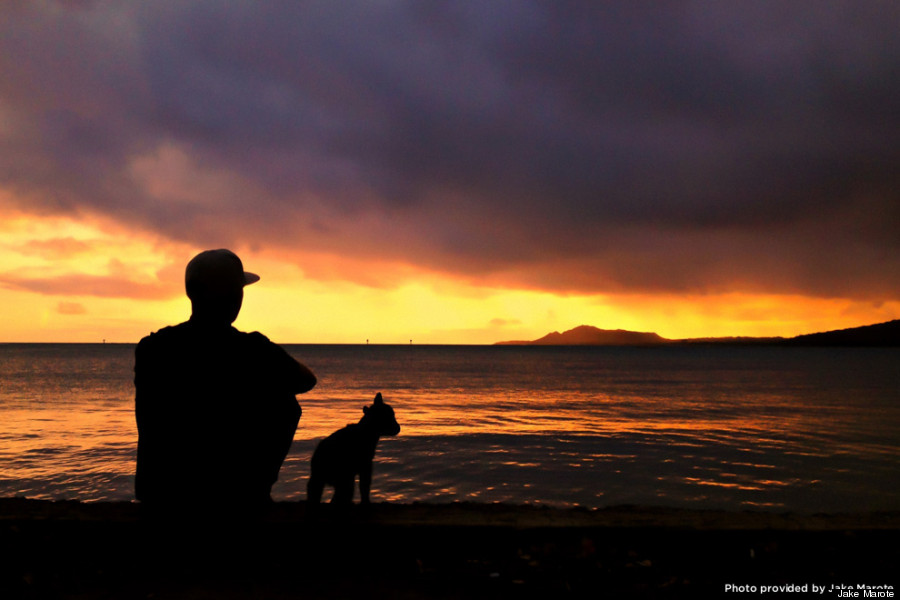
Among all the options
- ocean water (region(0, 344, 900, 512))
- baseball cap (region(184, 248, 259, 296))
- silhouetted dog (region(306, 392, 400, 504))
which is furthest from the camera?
ocean water (region(0, 344, 900, 512))

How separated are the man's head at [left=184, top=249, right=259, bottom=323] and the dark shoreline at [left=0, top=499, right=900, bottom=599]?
58.2 inches

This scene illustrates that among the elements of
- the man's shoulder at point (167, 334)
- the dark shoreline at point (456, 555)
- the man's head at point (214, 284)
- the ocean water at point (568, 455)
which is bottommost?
the ocean water at point (568, 455)

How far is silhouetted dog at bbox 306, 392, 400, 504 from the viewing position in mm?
4539

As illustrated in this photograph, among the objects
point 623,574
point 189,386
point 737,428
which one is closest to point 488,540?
point 623,574

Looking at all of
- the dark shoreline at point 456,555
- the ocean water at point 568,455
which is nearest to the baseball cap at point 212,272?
the ocean water at point 568,455

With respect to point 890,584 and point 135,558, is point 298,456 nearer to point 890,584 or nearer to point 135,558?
point 135,558

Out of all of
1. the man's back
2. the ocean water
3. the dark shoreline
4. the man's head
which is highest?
the man's head

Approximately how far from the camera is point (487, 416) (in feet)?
82.5

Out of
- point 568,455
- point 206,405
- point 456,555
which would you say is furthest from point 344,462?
point 568,455

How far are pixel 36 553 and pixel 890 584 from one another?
609 centimetres

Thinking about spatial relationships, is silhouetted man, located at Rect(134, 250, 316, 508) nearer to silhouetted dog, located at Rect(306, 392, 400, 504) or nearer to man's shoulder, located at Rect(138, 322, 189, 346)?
man's shoulder, located at Rect(138, 322, 189, 346)

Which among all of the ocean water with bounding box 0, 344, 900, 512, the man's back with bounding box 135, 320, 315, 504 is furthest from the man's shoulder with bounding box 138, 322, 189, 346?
the ocean water with bounding box 0, 344, 900, 512

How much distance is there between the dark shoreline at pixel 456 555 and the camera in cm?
360

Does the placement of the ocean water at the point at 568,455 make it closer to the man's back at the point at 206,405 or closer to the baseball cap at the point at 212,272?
the man's back at the point at 206,405
